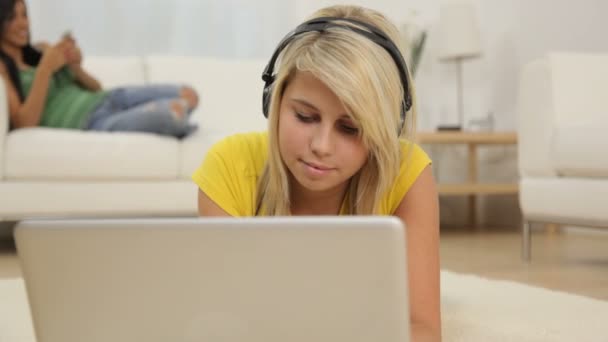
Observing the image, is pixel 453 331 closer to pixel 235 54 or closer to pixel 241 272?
pixel 241 272

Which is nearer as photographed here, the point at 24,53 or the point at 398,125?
the point at 398,125

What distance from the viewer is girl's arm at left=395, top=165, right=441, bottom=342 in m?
1.05

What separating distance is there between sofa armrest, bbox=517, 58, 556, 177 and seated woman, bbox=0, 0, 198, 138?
1.38 meters

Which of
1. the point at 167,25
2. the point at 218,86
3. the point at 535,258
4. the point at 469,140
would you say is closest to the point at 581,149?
the point at 535,258

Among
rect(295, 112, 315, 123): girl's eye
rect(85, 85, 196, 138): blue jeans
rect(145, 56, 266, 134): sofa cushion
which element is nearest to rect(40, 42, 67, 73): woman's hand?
rect(85, 85, 196, 138): blue jeans

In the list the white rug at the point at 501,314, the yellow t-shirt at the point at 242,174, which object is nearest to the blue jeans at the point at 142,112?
the white rug at the point at 501,314

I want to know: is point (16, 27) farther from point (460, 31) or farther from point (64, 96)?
point (460, 31)

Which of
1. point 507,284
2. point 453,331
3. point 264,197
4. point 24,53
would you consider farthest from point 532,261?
point 24,53

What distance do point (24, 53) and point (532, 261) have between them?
2.24 metres

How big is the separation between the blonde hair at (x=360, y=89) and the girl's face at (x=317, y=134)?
19 millimetres

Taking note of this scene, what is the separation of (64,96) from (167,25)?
1.21 meters

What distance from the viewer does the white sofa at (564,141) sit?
2396 mm

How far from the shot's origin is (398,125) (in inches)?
44.4

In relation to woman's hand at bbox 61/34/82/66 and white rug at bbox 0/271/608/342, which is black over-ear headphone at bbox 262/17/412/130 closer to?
white rug at bbox 0/271/608/342
